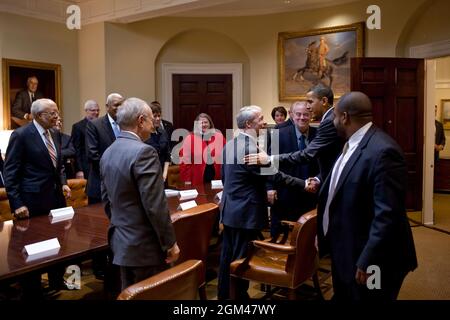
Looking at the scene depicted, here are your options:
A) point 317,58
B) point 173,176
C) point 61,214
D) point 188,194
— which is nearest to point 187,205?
point 188,194

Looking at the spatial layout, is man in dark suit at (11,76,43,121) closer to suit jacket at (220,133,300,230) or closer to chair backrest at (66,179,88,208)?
chair backrest at (66,179,88,208)

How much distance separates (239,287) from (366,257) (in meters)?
1.37

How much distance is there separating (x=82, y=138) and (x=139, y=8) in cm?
215

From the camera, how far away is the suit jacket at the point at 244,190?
2986mm

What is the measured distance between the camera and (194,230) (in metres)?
2.68

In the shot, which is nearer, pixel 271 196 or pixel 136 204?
pixel 136 204

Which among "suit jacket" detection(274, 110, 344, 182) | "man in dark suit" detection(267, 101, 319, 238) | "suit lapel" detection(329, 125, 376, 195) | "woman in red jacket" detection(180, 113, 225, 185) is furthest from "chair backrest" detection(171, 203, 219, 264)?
"woman in red jacket" detection(180, 113, 225, 185)

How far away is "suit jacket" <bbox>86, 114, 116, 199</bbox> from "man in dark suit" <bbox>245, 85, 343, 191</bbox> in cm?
159

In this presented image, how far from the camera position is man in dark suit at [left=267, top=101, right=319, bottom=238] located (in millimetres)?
3852

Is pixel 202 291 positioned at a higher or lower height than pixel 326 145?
lower

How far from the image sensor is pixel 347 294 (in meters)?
2.19

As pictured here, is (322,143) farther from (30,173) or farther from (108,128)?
(30,173)
